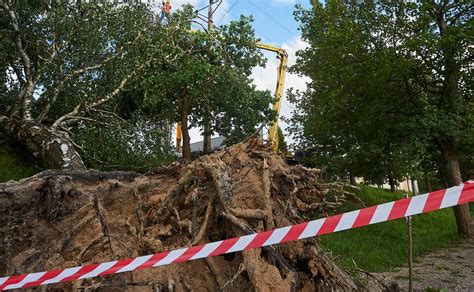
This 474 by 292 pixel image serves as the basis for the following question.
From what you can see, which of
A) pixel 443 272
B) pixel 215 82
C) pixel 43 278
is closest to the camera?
pixel 43 278

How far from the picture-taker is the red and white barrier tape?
2541 mm

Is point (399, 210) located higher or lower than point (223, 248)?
higher

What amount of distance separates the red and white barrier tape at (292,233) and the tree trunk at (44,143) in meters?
4.72

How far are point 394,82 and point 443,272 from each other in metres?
4.86

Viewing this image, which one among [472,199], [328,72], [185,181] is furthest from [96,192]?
[328,72]

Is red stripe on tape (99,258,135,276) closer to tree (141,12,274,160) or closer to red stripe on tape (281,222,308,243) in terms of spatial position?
red stripe on tape (281,222,308,243)

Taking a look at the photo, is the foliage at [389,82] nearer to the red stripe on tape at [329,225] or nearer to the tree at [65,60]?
the tree at [65,60]

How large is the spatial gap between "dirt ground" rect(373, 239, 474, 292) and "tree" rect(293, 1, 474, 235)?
213 centimetres

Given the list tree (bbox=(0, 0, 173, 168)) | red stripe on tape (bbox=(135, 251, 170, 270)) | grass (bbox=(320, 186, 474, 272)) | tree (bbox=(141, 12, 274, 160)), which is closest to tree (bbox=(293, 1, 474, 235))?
grass (bbox=(320, 186, 474, 272))

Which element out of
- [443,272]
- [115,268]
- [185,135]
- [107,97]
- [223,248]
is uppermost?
[107,97]

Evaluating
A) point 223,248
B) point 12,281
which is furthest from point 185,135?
point 223,248

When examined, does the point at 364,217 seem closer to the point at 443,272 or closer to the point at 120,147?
the point at 443,272

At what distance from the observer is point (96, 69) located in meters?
10.2

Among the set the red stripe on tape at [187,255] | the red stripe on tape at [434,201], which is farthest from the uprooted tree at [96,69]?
the red stripe on tape at [434,201]
